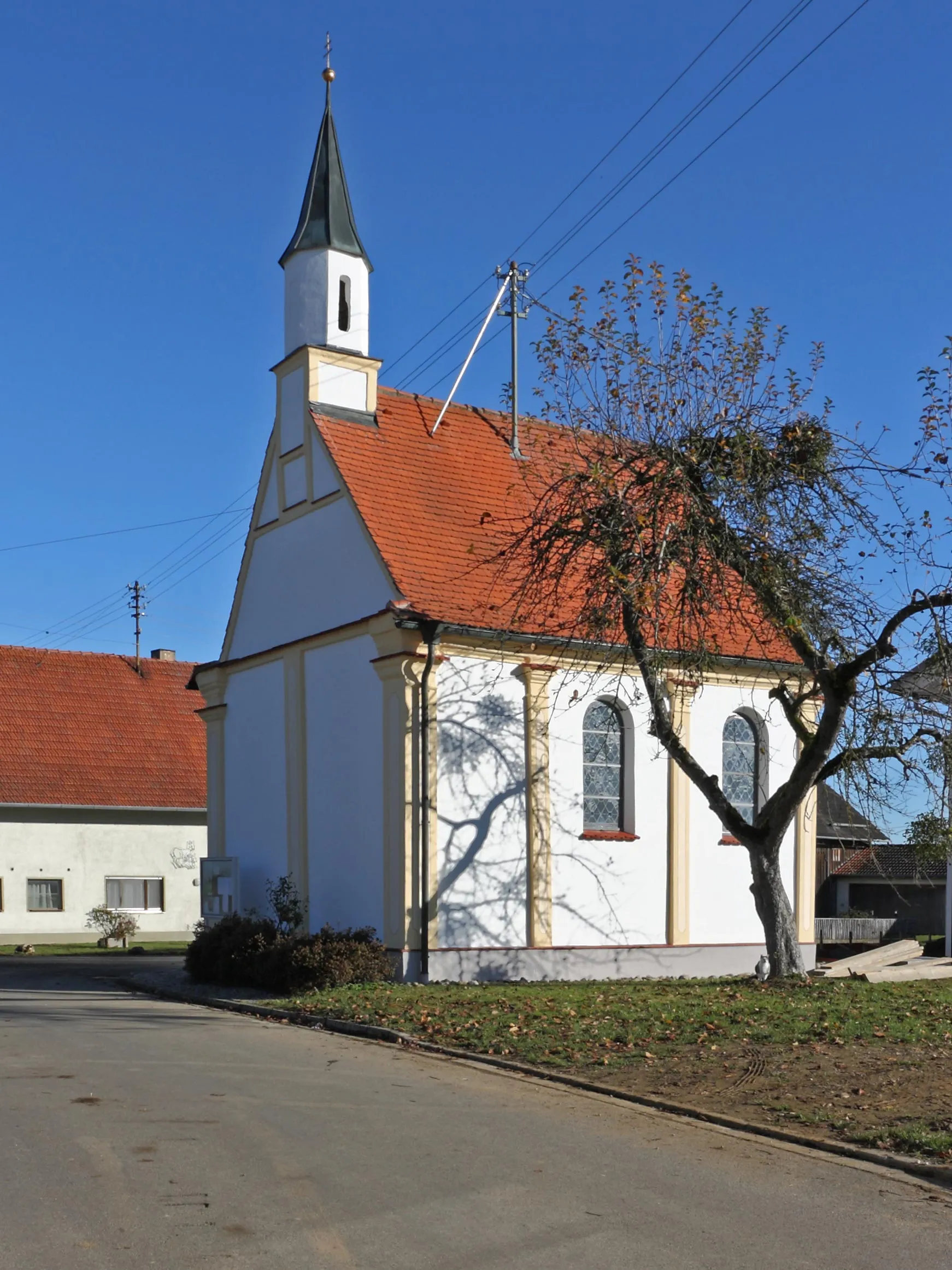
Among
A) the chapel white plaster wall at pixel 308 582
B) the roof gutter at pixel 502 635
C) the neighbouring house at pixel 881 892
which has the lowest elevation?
the neighbouring house at pixel 881 892

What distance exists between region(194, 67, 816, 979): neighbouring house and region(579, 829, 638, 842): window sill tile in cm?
4

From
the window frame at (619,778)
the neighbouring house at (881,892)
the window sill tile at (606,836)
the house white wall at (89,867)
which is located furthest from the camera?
the neighbouring house at (881,892)

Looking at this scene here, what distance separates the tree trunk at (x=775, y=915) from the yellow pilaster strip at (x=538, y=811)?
11.7 feet

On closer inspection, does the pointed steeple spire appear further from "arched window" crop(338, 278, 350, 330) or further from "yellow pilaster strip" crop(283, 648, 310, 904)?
"yellow pilaster strip" crop(283, 648, 310, 904)

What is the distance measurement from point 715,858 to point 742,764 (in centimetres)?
172

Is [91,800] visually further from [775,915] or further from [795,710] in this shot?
[795,710]

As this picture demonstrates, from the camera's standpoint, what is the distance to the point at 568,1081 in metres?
11.2

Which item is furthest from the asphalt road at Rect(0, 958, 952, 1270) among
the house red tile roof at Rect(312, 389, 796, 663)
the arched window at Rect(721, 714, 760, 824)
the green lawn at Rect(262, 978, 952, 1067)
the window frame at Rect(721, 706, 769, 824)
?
the window frame at Rect(721, 706, 769, 824)

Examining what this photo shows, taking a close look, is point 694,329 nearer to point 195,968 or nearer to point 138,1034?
point 138,1034

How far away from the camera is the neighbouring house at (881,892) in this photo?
→ 42844 millimetres

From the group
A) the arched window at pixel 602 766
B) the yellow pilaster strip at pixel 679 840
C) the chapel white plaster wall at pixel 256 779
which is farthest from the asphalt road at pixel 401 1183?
the chapel white plaster wall at pixel 256 779

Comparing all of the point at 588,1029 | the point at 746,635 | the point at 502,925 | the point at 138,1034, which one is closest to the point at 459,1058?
the point at 588,1029

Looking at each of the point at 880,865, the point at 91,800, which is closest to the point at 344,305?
the point at 91,800

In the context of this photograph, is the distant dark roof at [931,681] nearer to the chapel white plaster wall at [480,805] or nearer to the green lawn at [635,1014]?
the green lawn at [635,1014]
